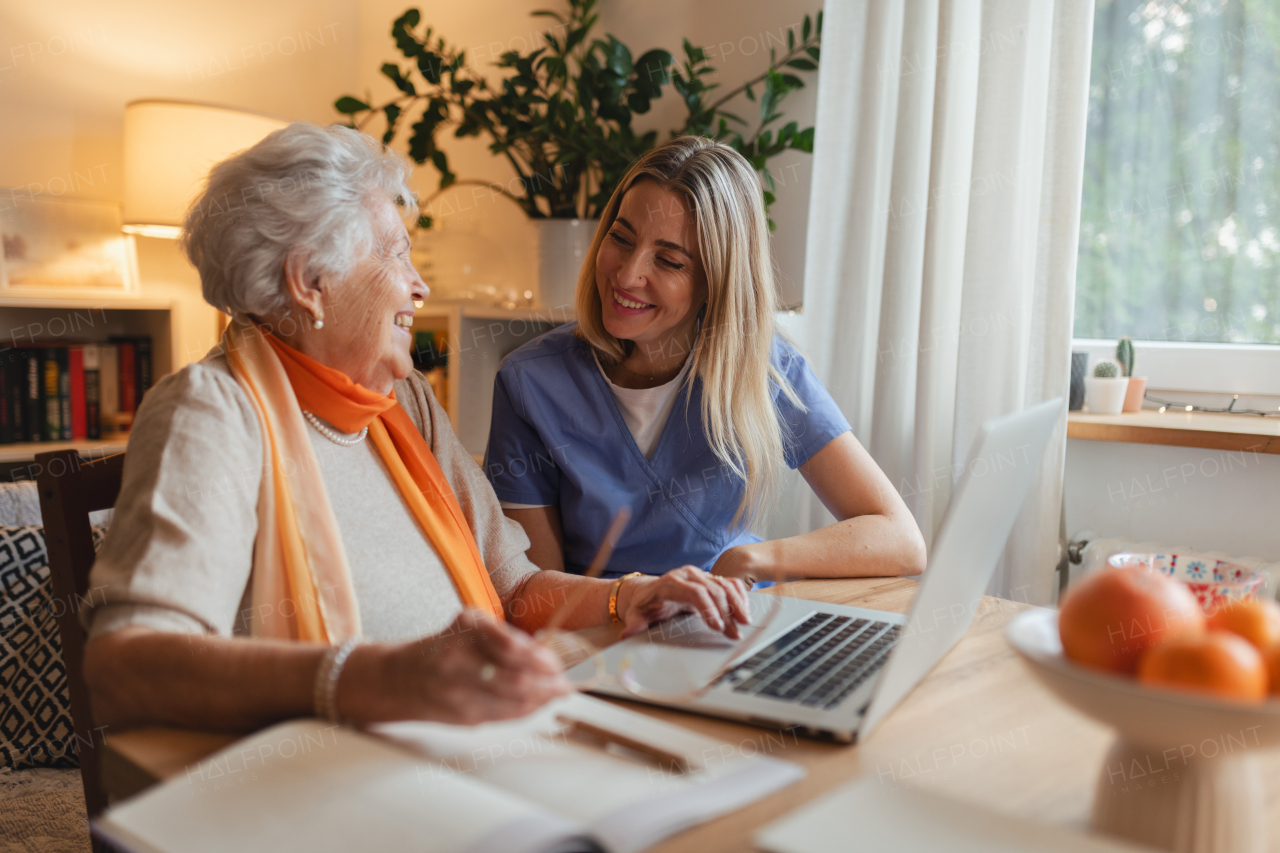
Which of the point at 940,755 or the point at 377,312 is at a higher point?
the point at 377,312

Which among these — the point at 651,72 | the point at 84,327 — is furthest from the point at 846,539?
the point at 84,327

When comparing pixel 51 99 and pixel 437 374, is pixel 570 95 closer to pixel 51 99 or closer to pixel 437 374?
pixel 437 374

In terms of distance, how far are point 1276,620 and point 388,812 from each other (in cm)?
56

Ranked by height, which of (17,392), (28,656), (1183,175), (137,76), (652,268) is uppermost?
(137,76)

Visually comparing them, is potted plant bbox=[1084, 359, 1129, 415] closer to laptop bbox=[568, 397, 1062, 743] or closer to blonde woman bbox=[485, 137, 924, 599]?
blonde woman bbox=[485, 137, 924, 599]

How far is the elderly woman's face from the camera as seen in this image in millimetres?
1137

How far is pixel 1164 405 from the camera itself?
201 centimetres

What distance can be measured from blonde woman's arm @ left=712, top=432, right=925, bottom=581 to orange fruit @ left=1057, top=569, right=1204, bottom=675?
Result: 2.43ft

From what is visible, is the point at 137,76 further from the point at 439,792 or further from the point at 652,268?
the point at 439,792

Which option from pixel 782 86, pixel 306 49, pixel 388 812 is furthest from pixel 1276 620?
pixel 306 49

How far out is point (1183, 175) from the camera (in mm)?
1966

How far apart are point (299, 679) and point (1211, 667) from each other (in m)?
0.63

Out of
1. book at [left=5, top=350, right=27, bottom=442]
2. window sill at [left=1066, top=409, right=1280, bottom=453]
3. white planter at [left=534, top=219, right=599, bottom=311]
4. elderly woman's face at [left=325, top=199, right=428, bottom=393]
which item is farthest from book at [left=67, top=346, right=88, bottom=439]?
window sill at [left=1066, top=409, right=1280, bottom=453]

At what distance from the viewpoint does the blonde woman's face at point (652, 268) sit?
154cm
